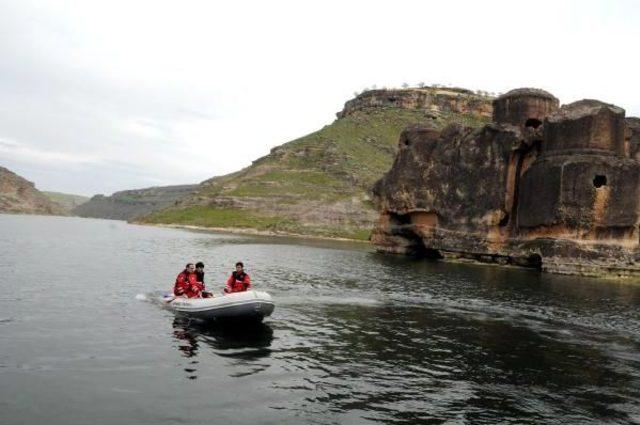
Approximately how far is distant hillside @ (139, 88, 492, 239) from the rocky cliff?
134ft

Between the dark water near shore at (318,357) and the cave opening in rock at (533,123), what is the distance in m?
33.2

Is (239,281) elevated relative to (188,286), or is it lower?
elevated

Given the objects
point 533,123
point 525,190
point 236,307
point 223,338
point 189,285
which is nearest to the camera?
point 223,338

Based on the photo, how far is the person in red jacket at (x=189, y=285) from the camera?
85.5 ft

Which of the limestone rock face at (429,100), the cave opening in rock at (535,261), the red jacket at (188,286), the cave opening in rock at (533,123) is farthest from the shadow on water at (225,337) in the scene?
the limestone rock face at (429,100)

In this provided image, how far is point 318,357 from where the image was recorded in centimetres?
1912

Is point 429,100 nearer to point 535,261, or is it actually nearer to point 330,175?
point 330,175

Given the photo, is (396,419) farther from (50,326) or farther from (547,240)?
(547,240)

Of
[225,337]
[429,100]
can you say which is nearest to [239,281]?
[225,337]

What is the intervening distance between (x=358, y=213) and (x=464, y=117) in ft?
175

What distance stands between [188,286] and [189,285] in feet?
0.26

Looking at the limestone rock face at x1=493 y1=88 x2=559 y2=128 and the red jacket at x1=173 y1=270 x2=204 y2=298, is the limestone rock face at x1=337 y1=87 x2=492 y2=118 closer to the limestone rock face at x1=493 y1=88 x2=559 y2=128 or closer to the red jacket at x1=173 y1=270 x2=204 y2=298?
the limestone rock face at x1=493 y1=88 x2=559 y2=128

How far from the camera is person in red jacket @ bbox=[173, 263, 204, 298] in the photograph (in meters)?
26.1

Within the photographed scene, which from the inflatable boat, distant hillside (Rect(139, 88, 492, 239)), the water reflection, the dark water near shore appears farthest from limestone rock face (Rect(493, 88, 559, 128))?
distant hillside (Rect(139, 88, 492, 239))
